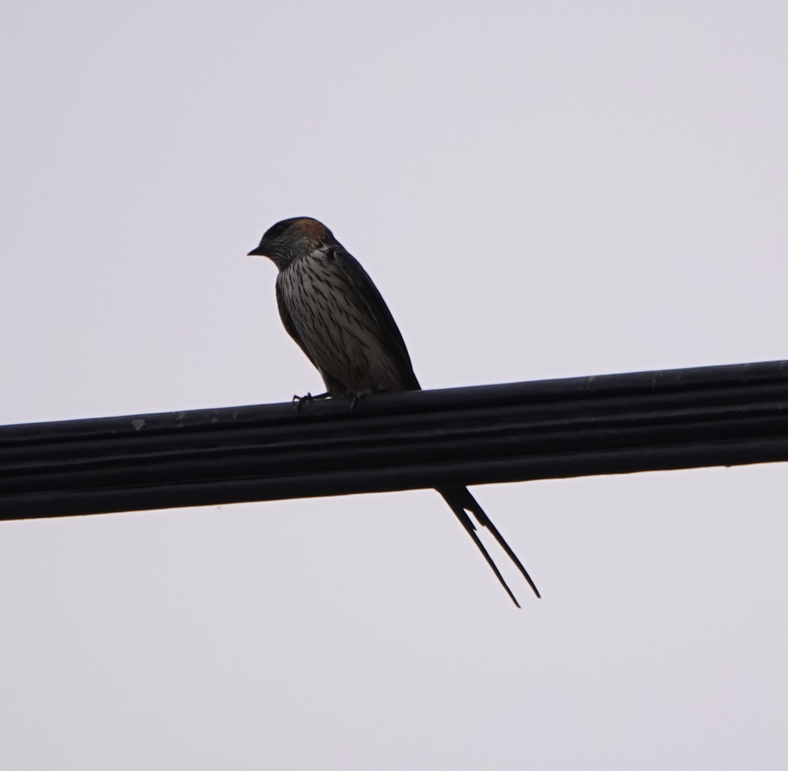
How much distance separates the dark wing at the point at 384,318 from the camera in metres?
6.83

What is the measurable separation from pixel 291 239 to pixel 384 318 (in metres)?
1.35

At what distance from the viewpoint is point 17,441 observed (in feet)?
13.4

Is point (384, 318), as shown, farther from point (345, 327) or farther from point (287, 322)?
point (287, 322)

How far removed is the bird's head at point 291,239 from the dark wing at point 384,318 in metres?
0.58

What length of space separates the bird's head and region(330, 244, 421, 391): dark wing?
58cm

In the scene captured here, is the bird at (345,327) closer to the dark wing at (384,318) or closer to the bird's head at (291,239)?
the dark wing at (384,318)

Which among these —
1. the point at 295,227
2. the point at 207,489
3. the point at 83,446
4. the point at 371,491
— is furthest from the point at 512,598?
the point at 295,227

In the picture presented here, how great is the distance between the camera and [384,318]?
686cm

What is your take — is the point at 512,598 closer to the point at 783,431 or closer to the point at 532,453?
the point at 532,453

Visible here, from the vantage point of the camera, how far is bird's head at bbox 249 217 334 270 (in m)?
7.68

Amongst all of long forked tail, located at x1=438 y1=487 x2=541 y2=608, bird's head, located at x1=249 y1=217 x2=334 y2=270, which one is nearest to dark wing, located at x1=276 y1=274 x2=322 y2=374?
bird's head, located at x1=249 y1=217 x2=334 y2=270

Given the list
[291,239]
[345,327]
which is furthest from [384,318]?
[291,239]

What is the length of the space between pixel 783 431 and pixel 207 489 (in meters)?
1.80

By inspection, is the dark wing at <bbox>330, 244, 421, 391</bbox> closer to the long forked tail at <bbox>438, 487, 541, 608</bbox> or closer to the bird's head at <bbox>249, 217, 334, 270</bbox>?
the bird's head at <bbox>249, 217, 334, 270</bbox>
